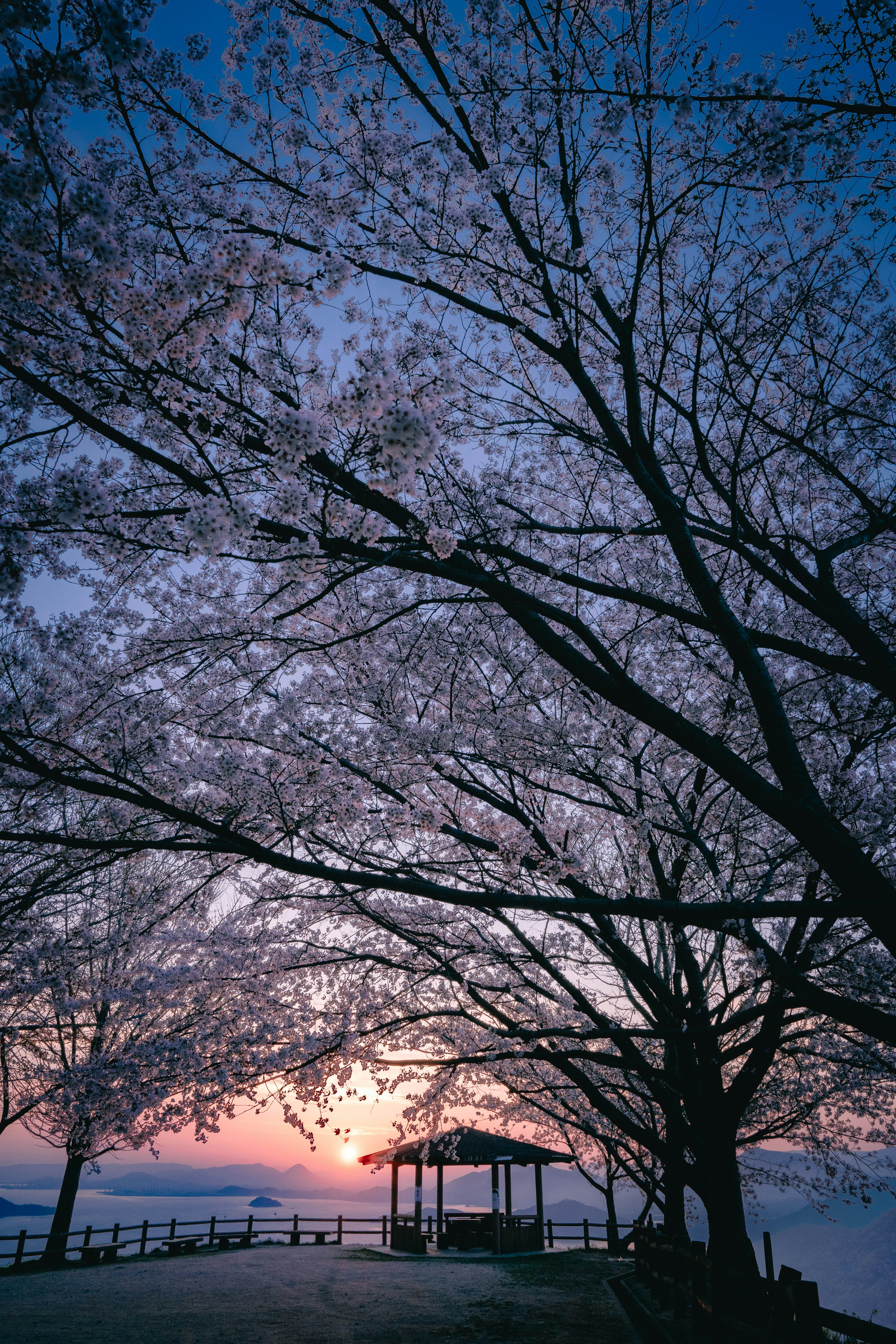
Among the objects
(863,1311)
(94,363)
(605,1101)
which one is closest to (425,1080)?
(605,1101)

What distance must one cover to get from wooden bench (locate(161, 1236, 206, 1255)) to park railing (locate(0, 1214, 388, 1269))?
0.02m

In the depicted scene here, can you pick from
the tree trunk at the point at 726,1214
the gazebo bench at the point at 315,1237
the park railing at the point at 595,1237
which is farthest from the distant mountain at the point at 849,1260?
the tree trunk at the point at 726,1214

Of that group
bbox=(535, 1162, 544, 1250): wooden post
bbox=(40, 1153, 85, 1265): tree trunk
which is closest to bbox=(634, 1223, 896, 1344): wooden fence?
bbox=(535, 1162, 544, 1250): wooden post

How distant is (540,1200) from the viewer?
2072cm

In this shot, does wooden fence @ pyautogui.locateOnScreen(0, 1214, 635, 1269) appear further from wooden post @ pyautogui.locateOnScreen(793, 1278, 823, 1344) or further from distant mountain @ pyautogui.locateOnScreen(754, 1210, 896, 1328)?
distant mountain @ pyautogui.locateOnScreen(754, 1210, 896, 1328)

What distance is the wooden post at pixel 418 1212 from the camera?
19141 millimetres

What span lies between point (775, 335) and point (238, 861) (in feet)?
18.6

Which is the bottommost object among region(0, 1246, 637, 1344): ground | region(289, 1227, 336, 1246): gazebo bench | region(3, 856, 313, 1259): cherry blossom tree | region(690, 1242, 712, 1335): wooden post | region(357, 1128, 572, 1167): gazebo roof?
region(289, 1227, 336, 1246): gazebo bench

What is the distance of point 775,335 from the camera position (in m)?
5.18

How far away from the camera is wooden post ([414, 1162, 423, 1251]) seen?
19141mm

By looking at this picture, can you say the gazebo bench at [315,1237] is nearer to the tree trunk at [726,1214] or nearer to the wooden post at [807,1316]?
the tree trunk at [726,1214]

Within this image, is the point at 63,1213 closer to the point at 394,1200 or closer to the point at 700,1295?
the point at 394,1200

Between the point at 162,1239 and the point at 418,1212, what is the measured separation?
A: 732 centimetres

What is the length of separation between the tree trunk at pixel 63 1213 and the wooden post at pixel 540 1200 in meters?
12.2
